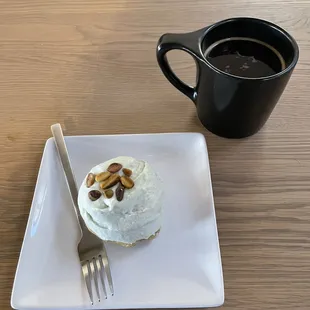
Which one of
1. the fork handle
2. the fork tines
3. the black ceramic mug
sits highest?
the black ceramic mug

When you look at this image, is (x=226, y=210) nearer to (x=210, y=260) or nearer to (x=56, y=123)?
(x=210, y=260)

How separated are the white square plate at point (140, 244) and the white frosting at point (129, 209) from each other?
3 cm

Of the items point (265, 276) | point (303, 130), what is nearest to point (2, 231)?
point (265, 276)

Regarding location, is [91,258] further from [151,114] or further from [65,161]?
[151,114]

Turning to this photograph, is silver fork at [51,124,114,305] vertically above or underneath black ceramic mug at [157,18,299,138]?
underneath

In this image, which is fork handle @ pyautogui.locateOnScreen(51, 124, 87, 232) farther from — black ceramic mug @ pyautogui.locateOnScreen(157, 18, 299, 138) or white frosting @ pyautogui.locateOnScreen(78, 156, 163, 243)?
black ceramic mug @ pyautogui.locateOnScreen(157, 18, 299, 138)

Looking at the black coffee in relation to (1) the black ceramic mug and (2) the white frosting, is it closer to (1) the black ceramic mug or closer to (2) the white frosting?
(1) the black ceramic mug

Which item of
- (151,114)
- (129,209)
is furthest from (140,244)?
(151,114)

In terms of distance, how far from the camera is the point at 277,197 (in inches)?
22.0

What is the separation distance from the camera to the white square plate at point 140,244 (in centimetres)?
47

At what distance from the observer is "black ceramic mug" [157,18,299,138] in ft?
1.74

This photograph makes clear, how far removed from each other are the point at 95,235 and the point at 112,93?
25 centimetres

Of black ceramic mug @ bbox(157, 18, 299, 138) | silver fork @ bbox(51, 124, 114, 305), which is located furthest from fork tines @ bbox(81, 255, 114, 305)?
black ceramic mug @ bbox(157, 18, 299, 138)

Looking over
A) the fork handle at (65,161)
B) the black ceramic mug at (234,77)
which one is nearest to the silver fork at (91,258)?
the fork handle at (65,161)
